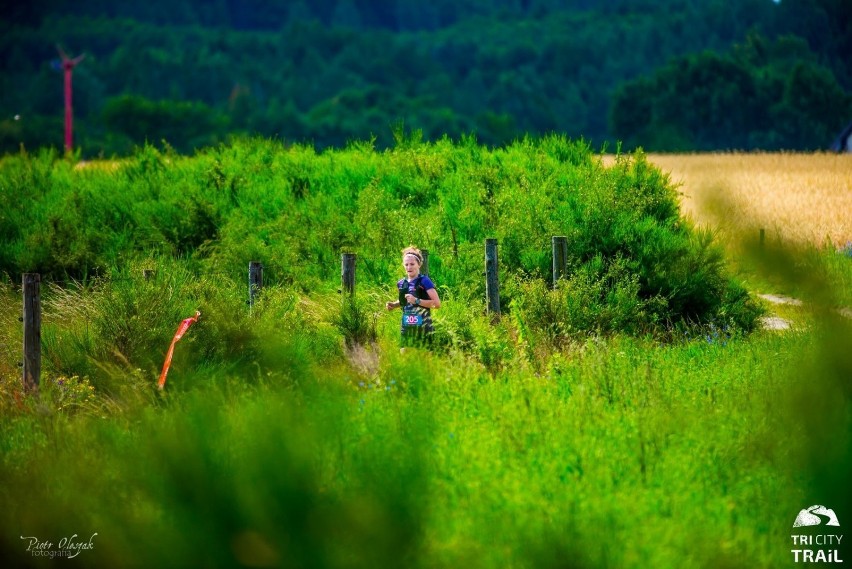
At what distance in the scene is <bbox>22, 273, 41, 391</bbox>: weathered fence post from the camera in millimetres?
9477

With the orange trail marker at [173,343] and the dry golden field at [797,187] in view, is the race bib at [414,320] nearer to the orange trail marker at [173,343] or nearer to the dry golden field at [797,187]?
the orange trail marker at [173,343]

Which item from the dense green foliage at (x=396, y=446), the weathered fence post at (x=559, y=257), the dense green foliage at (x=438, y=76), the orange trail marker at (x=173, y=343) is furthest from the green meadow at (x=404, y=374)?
the dense green foliage at (x=438, y=76)

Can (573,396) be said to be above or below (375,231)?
below

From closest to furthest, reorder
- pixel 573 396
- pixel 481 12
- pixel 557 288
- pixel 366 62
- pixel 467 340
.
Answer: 1. pixel 573 396
2. pixel 467 340
3. pixel 557 288
4. pixel 366 62
5. pixel 481 12

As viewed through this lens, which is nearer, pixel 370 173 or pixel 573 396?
pixel 573 396

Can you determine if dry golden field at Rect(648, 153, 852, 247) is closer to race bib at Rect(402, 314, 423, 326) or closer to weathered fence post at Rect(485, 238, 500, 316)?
weathered fence post at Rect(485, 238, 500, 316)

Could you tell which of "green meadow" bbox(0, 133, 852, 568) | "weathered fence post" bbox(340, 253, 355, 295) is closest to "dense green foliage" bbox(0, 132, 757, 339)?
"green meadow" bbox(0, 133, 852, 568)

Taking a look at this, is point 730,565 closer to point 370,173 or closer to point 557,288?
point 557,288

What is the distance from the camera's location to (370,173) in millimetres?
19016

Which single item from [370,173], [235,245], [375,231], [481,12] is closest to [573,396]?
[375,231]

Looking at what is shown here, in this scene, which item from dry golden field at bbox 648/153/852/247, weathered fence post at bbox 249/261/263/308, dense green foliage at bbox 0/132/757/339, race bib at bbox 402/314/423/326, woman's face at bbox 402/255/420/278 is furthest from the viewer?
dry golden field at bbox 648/153/852/247

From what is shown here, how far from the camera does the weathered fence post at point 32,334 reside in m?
9.48

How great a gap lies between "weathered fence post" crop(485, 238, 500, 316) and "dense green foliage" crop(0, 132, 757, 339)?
35 centimetres

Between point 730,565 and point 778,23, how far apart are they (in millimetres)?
88414
